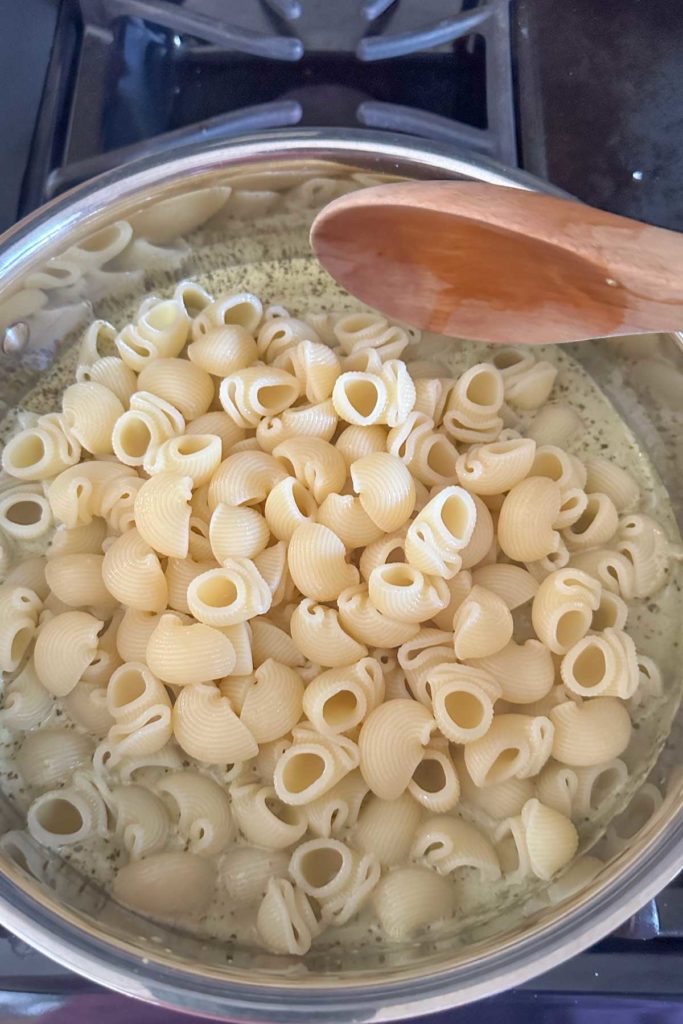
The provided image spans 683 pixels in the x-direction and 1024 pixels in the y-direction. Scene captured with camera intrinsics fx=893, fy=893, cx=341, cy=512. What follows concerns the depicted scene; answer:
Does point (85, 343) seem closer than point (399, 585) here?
No

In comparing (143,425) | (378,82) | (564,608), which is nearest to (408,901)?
(564,608)

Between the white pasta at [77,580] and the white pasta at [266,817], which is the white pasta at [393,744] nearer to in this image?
the white pasta at [266,817]

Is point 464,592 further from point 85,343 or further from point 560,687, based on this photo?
point 85,343

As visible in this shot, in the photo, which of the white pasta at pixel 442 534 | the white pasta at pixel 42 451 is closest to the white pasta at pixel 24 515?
the white pasta at pixel 42 451

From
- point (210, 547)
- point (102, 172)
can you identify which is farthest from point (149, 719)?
point (102, 172)

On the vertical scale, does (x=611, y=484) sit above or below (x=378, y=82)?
below

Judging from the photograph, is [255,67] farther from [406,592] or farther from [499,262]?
[406,592]
